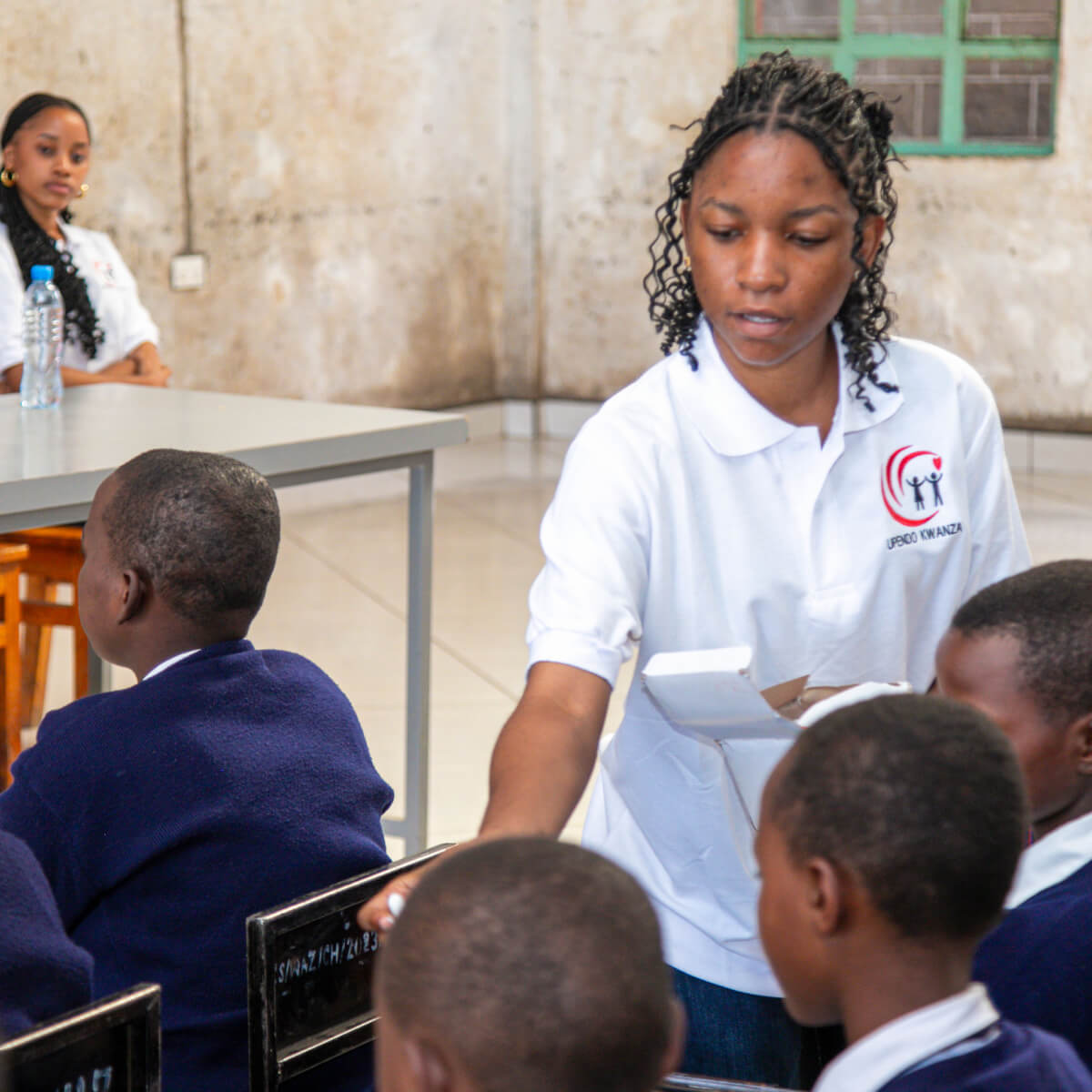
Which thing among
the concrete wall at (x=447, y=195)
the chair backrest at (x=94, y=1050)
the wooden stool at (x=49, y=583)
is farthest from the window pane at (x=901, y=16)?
the chair backrest at (x=94, y=1050)

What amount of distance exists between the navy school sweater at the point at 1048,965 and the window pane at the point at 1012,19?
6.77m

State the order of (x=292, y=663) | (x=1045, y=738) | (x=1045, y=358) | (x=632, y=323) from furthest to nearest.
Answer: (x=632, y=323)
(x=1045, y=358)
(x=292, y=663)
(x=1045, y=738)

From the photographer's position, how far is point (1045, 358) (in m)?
7.62

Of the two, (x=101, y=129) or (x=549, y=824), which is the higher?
(x=101, y=129)

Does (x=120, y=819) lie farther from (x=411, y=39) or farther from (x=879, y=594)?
(x=411, y=39)

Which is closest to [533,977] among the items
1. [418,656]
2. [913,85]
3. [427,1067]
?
[427,1067]

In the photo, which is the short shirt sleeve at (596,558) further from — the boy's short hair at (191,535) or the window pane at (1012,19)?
the window pane at (1012,19)

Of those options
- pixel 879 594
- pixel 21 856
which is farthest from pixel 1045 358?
pixel 21 856

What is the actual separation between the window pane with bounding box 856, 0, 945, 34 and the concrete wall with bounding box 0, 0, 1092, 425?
58cm

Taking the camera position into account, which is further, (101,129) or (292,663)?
(101,129)

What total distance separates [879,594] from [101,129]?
216 inches

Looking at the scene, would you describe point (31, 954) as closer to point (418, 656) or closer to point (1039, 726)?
point (1039, 726)

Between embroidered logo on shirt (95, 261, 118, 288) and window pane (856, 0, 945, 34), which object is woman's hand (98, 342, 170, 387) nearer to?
embroidered logo on shirt (95, 261, 118, 288)

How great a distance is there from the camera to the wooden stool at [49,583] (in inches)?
139
